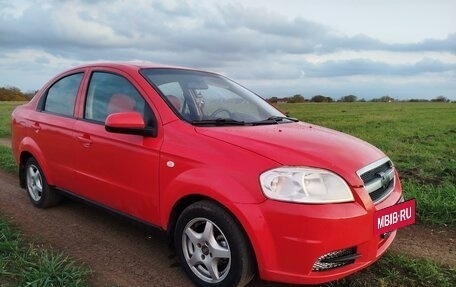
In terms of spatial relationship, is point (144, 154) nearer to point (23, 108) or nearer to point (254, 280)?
point (254, 280)

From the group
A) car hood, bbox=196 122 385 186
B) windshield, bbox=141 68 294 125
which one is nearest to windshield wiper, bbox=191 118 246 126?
windshield, bbox=141 68 294 125

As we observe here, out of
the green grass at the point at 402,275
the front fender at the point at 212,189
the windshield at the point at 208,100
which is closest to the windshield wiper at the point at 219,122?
the windshield at the point at 208,100

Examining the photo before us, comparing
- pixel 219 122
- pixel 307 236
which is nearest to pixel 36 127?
pixel 219 122

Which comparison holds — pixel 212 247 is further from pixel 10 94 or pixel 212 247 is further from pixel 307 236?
pixel 10 94

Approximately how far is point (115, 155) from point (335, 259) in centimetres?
201

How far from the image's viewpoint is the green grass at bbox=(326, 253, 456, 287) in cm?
333

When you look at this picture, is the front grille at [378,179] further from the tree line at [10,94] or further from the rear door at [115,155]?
the tree line at [10,94]

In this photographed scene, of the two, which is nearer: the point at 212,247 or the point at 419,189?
the point at 212,247

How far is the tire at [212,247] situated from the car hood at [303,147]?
0.50m

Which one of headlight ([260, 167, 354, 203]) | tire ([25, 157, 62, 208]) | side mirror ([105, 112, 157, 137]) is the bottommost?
tire ([25, 157, 62, 208])

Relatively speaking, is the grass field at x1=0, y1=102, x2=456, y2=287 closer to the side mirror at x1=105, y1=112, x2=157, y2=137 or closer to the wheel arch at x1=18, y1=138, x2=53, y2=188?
the wheel arch at x1=18, y1=138, x2=53, y2=188

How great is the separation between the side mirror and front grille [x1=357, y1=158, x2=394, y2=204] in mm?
1606

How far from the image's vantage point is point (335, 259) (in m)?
2.89

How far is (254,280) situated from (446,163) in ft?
16.5
